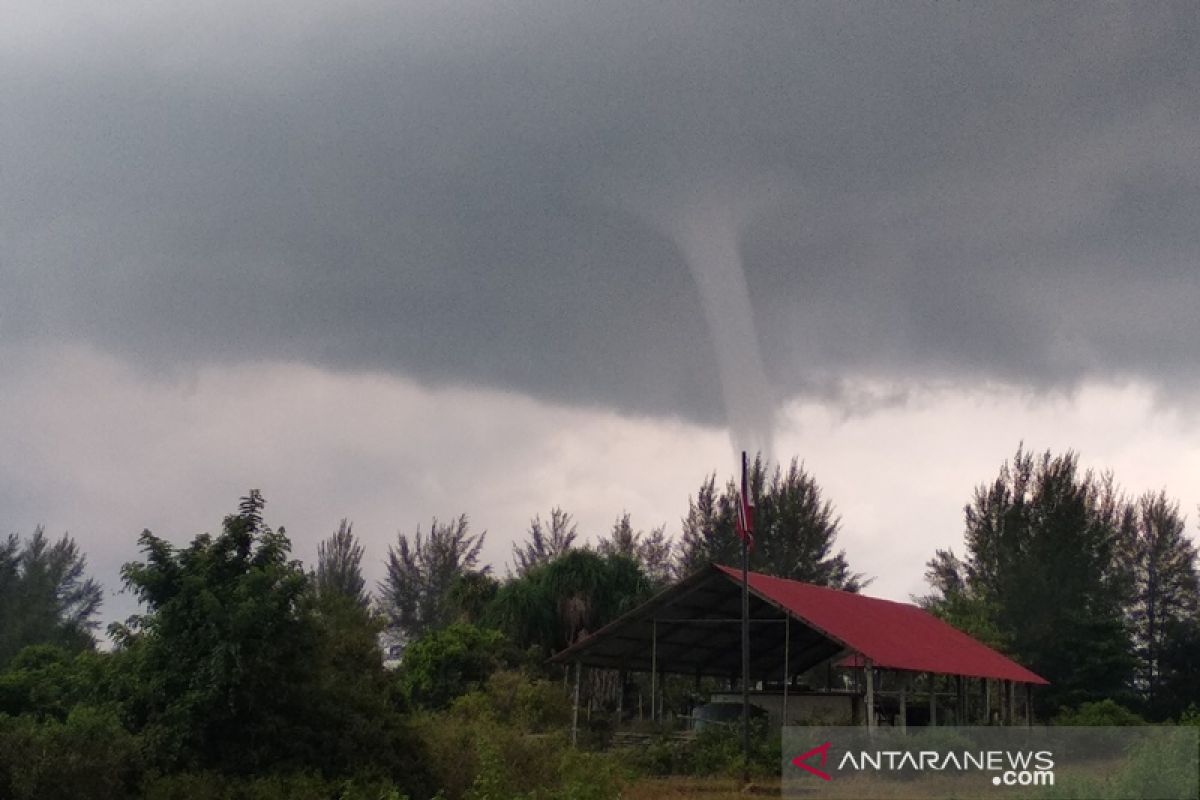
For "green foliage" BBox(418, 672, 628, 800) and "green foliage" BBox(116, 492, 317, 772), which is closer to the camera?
"green foliage" BBox(418, 672, 628, 800)

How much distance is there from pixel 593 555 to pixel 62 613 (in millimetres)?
42151

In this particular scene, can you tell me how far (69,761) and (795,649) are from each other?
89.9 ft

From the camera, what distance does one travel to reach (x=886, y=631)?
33.8 m

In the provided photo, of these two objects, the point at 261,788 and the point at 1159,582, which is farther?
the point at 1159,582

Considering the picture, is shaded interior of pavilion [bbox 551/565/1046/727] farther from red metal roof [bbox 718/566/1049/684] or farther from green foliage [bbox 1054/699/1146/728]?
green foliage [bbox 1054/699/1146/728]

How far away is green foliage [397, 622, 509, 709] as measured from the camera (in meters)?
38.0

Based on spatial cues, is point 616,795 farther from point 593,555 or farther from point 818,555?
point 818,555

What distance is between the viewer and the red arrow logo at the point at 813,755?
26516 mm

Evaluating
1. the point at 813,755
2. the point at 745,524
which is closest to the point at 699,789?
the point at 813,755

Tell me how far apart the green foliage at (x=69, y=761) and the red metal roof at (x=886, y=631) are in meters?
16.3

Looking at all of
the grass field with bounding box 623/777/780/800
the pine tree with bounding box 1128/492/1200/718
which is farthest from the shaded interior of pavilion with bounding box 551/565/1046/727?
the pine tree with bounding box 1128/492/1200/718

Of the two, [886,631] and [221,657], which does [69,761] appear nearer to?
[221,657]

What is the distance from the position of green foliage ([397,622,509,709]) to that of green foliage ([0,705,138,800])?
20290 mm

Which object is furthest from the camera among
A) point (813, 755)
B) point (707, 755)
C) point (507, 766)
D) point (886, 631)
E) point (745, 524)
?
point (886, 631)
